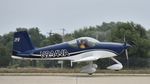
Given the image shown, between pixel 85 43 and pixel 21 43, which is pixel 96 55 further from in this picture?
pixel 21 43

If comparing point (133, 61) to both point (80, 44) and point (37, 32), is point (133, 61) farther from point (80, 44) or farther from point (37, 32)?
point (37, 32)

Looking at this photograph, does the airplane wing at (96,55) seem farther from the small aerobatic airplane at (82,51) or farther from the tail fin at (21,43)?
the tail fin at (21,43)

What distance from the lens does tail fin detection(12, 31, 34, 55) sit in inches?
1346

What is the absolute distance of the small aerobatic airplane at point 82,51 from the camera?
102 feet

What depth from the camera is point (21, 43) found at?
113ft

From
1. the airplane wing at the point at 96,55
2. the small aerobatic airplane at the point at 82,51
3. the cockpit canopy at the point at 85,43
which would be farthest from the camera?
the airplane wing at the point at 96,55

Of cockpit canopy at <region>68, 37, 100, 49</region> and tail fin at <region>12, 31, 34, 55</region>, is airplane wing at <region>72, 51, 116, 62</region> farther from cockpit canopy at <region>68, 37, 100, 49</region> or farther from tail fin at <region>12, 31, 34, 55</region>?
tail fin at <region>12, 31, 34, 55</region>

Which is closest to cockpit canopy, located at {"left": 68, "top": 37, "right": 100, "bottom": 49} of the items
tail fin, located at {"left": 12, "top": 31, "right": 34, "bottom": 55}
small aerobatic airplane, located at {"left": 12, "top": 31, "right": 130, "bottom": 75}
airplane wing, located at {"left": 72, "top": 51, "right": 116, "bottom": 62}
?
small aerobatic airplane, located at {"left": 12, "top": 31, "right": 130, "bottom": 75}

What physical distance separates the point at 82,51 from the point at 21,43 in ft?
17.7

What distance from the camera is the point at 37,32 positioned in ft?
358

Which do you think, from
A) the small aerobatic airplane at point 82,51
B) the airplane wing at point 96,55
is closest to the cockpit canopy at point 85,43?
the small aerobatic airplane at point 82,51

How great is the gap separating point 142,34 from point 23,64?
1682cm

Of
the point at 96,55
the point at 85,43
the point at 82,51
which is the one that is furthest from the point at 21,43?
the point at 96,55

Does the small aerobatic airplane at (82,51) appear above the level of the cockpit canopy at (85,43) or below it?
below
